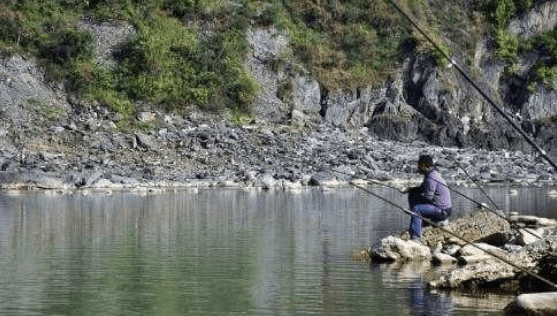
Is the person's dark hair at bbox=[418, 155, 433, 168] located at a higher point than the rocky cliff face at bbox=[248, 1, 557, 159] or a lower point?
lower

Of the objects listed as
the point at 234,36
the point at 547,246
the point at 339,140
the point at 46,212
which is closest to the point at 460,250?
the point at 547,246

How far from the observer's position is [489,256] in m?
12.8

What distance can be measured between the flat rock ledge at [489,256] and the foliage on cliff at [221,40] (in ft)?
97.2

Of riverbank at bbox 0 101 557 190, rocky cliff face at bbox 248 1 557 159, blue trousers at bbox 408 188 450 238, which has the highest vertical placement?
rocky cliff face at bbox 248 1 557 159

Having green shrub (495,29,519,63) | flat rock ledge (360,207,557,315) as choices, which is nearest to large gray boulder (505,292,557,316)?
flat rock ledge (360,207,557,315)

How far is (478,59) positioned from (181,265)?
149ft

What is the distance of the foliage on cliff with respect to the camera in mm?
47219

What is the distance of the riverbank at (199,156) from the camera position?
3742 centimetres

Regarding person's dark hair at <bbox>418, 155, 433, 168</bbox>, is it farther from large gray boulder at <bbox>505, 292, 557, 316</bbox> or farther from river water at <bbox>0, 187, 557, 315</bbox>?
large gray boulder at <bbox>505, 292, 557, 316</bbox>

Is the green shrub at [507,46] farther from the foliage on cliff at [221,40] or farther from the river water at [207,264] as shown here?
the river water at [207,264]

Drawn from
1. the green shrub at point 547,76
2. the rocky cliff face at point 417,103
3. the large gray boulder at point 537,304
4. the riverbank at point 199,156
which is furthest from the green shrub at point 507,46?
the large gray boulder at point 537,304

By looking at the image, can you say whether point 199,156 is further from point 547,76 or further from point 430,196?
point 430,196

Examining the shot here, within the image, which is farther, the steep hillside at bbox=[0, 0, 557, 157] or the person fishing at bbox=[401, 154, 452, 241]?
the steep hillside at bbox=[0, 0, 557, 157]

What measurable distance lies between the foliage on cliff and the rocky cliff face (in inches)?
31.0
